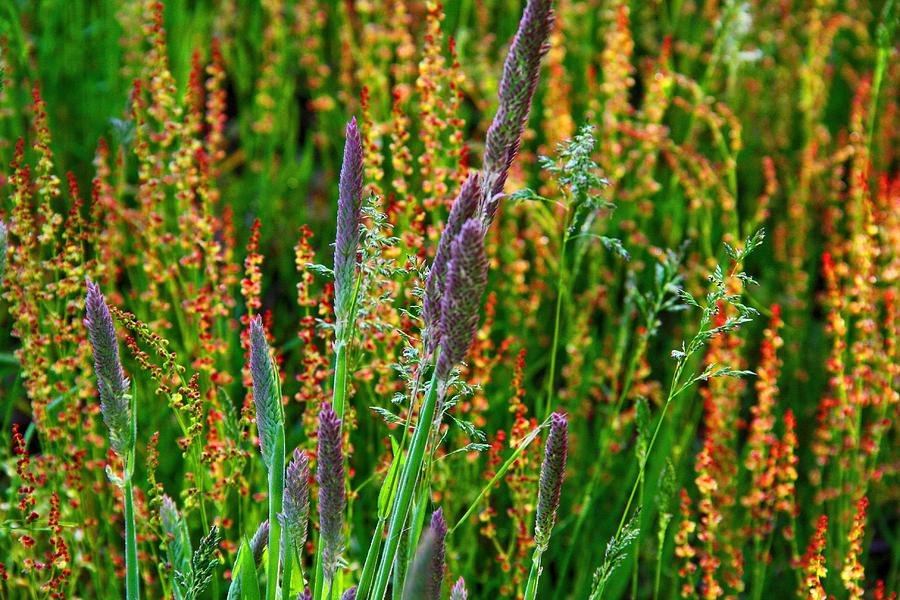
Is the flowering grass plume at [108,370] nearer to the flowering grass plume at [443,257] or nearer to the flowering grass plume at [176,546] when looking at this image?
the flowering grass plume at [176,546]

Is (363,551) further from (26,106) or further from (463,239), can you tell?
(26,106)

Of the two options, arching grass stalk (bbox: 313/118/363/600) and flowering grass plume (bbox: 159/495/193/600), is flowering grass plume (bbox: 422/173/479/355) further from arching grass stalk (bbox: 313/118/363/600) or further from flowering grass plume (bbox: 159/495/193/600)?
flowering grass plume (bbox: 159/495/193/600)

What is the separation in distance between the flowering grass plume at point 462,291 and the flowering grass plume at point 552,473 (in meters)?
0.19

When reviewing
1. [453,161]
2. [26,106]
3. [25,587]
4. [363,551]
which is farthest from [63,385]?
[26,106]

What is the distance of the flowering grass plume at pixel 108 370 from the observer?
47.1 inches

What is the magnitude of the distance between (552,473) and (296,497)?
1.08 feet

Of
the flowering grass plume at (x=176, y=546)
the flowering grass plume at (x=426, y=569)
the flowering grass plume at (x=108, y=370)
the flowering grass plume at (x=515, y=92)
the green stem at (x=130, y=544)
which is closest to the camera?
the flowering grass plume at (x=426, y=569)

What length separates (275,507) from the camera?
137 cm

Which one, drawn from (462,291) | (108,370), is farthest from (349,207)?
(108,370)

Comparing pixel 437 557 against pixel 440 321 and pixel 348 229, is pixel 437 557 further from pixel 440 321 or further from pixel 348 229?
pixel 348 229

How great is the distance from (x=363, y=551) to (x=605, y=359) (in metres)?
0.95

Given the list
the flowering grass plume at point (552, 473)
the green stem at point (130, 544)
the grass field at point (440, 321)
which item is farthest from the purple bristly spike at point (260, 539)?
the flowering grass plume at point (552, 473)

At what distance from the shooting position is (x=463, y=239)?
101cm

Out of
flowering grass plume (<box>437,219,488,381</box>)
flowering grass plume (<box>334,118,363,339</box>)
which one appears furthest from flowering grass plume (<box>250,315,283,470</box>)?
flowering grass plume (<box>437,219,488,381</box>)
